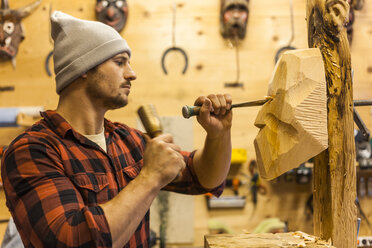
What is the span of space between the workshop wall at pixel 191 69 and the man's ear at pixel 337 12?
76.5 inches

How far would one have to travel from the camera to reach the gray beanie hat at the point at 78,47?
1547 millimetres

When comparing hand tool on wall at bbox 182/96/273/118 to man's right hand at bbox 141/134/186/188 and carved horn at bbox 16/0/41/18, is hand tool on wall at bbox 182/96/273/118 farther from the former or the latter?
carved horn at bbox 16/0/41/18

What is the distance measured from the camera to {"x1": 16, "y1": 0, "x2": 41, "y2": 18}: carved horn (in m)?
3.23

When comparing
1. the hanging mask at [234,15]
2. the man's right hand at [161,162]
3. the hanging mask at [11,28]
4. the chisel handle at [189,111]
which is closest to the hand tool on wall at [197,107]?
the chisel handle at [189,111]

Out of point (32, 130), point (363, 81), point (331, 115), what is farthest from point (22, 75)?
point (363, 81)

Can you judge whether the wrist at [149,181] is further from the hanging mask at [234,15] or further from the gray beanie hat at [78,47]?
the hanging mask at [234,15]

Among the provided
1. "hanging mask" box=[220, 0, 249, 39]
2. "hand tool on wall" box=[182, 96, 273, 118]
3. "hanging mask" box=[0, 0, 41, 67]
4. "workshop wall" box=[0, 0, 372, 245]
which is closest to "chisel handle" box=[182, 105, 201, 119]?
"hand tool on wall" box=[182, 96, 273, 118]

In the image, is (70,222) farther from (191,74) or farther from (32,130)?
(191,74)

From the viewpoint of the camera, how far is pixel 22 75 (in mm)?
3260

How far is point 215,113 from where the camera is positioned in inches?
61.6

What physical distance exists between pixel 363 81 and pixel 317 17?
226cm

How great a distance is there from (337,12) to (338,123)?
15.9 inches

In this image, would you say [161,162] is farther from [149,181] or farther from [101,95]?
[101,95]

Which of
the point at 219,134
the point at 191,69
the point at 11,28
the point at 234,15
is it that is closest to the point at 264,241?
the point at 219,134
